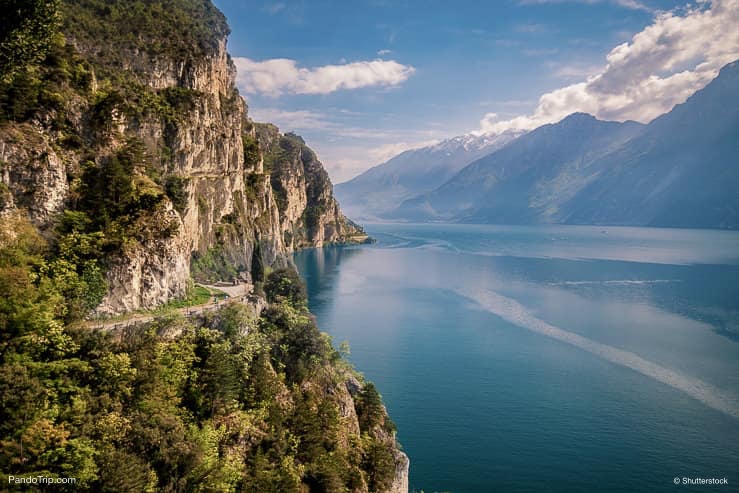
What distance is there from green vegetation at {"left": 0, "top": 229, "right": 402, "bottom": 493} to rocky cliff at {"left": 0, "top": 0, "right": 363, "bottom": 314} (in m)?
3.66

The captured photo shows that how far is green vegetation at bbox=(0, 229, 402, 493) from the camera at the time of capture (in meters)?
18.5

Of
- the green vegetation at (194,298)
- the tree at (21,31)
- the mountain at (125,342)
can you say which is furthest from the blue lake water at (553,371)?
the tree at (21,31)

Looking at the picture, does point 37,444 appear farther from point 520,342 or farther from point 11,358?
point 520,342

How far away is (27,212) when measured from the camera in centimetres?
2630

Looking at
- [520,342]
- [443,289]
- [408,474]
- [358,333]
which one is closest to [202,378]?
[408,474]

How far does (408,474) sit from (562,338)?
3724cm

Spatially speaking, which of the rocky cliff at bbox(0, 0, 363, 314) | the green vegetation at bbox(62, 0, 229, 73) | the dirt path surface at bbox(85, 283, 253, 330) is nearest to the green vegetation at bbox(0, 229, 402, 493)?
the dirt path surface at bbox(85, 283, 253, 330)

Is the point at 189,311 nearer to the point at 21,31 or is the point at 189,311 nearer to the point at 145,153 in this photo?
the point at 145,153

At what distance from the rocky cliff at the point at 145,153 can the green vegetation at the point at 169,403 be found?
12.0 ft

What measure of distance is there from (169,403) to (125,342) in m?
A: 4.42

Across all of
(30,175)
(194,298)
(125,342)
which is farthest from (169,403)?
(30,175)

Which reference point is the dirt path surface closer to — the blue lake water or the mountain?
the mountain

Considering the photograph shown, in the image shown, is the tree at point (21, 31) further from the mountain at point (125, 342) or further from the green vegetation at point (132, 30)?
the green vegetation at point (132, 30)

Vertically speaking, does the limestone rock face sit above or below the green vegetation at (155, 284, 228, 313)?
above
